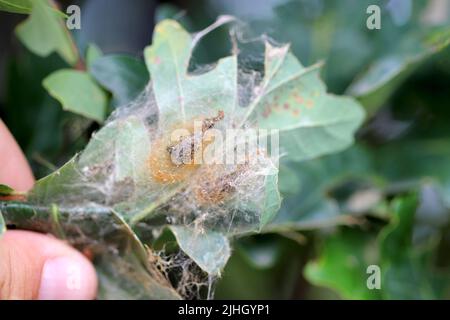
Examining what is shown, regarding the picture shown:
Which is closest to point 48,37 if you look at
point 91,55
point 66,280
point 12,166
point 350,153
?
point 91,55

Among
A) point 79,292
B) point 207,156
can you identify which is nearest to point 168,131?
point 207,156

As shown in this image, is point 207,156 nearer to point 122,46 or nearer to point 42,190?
point 42,190

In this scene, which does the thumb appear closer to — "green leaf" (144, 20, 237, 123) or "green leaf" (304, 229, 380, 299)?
"green leaf" (144, 20, 237, 123)

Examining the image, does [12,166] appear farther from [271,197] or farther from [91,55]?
[271,197]

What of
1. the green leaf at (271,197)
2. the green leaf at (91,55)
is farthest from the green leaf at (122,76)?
the green leaf at (271,197)

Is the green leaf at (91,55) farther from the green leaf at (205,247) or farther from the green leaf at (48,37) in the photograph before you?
the green leaf at (205,247)

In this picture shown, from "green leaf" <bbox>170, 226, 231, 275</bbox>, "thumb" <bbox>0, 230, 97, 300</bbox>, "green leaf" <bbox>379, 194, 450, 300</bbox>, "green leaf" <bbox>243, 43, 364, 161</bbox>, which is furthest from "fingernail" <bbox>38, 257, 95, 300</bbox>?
"green leaf" <bbox>379, 194, 450, 300</bbox>

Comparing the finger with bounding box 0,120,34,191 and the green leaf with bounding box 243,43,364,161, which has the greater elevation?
the green leaf with bounding box 243,43,364,161
